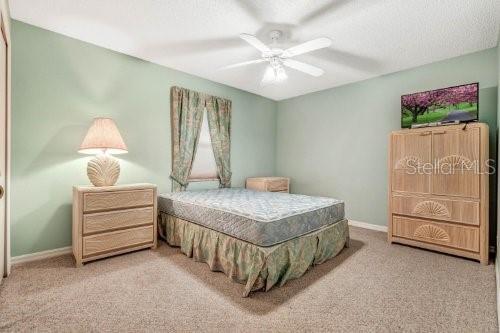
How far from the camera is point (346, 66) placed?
352 cm

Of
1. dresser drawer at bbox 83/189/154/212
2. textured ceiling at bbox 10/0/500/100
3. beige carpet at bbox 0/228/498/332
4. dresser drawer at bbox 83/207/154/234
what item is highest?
textured ceiling at bbox 10/0/500/100

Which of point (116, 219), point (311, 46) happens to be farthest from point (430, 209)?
point (116, 219)

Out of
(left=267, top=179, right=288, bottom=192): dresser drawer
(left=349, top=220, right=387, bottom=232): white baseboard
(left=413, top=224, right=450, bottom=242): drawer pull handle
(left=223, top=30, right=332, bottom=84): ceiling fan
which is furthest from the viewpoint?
(left=267, top=179, right=288, bottom=192): dresser drawer

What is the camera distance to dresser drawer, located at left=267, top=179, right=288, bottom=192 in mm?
4468

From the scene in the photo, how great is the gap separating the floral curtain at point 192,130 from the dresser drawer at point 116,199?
2.77 feet

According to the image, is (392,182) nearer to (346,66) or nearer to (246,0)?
(346,66)

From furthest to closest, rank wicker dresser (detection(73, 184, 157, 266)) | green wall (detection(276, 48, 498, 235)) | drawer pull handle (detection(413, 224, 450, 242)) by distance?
green wall (detection(276, 48, 498, 235))
drawer pull handle (detection(413, 224, 450, 242))
wicker dresser (detection(73, 184, 157, 266))

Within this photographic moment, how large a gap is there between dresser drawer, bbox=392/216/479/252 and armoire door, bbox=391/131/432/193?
0.40 m

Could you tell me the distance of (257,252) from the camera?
2.00m

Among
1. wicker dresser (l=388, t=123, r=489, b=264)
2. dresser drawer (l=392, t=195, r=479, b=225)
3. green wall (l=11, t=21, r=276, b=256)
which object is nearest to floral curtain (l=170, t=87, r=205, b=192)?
green wall (l=11, t=21, r=276, b=256)

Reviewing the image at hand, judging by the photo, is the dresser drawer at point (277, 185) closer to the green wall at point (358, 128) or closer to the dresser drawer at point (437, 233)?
the green wall at point (358, 128)

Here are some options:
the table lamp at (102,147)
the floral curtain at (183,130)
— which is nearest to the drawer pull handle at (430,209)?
the floral curtain at (183,130)

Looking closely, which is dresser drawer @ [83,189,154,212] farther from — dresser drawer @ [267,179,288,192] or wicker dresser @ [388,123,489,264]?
wicker dresser @ [388,123,489,264]

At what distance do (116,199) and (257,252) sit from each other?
5.50ft
